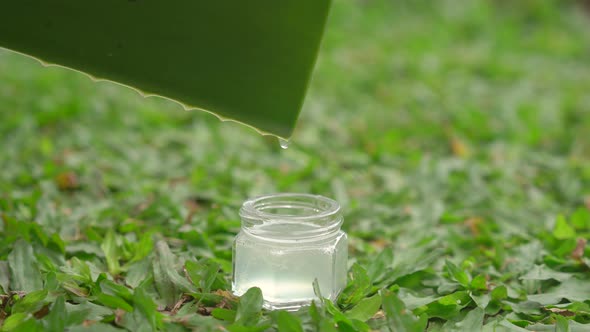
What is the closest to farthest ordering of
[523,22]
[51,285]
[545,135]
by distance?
[51,285], [545,135], [523,22]

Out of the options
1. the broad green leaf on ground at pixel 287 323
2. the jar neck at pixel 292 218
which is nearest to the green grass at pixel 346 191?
the broad green leaf on ground at pixel 287 323

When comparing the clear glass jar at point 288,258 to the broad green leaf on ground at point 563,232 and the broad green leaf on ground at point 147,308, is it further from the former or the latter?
the broad green leaf on ground at point 563,232

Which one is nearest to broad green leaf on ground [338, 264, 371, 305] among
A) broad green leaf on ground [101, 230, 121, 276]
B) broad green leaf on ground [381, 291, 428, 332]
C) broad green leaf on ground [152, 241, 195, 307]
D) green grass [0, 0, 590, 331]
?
green grass [0, 0, 590, 331]

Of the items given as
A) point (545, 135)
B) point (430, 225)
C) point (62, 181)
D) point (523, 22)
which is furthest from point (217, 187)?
point (523, 22)

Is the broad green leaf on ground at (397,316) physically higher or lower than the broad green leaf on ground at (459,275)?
higher

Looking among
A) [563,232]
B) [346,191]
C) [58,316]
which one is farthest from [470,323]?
[346,191]

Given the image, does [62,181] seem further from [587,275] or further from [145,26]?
[587,275]

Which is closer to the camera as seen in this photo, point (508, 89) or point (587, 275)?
point (587, 275)
